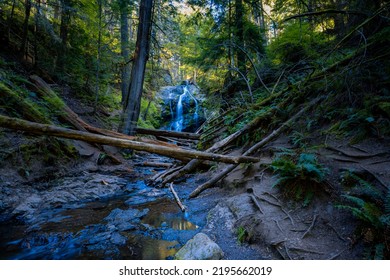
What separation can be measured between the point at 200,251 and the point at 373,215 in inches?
79.4

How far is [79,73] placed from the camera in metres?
11.5

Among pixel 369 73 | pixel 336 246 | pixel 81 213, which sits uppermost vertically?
pixel 369 73

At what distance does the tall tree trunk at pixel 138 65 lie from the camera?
359 inches

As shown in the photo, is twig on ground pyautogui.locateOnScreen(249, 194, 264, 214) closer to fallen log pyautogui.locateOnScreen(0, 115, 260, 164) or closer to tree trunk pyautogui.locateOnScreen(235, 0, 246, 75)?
fallen log pyautogui.locateOnScreen(0, 115, 260, 164)

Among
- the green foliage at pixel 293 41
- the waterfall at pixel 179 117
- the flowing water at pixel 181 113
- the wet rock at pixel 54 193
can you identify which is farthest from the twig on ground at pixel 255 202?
the waterfall at pixel 179 117

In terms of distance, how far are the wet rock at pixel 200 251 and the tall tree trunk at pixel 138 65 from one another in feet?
24.7

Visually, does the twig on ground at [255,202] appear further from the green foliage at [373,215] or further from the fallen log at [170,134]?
the fallen log at [170,134]

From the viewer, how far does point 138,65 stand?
30.4 feet

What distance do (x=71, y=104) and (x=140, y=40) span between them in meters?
4.63

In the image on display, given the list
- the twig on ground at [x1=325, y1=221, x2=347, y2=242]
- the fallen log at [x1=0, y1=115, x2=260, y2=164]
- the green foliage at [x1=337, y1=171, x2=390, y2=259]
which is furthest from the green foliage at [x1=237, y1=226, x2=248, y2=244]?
the fallen log at [x1=0, y1=115, x2=260, y2=164]

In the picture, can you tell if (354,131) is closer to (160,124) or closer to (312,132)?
(312,132)

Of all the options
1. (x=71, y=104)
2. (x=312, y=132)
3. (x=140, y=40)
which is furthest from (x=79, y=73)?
(x=312, y=132)

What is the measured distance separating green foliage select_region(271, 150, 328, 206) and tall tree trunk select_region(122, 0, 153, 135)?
291 inches

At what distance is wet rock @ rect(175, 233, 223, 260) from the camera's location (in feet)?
8.66
